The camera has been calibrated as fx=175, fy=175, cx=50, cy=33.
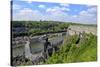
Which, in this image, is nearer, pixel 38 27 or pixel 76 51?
pixel 38 27

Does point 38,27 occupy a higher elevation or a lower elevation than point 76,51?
higher

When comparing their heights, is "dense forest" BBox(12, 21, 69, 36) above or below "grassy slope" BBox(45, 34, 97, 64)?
above

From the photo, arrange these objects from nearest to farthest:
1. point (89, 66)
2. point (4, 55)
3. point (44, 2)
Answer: point (4, 55) → point (44, 2) → point (89, 66)

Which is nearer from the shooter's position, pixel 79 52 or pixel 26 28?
pixel 26 28

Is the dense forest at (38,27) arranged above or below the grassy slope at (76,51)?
above

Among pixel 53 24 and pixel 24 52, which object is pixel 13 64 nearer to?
pixel 24 52

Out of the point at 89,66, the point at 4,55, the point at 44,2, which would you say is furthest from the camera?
the point at 89,66

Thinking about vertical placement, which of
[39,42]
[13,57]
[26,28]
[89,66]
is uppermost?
[26,28]

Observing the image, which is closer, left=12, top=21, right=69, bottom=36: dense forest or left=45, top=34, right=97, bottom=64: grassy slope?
left=12, top=21, right=69, bottom=36: dense forest


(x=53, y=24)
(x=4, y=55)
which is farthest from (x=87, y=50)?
(x=4, y=55)

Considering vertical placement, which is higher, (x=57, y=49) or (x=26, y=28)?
(x=26, y=28)
